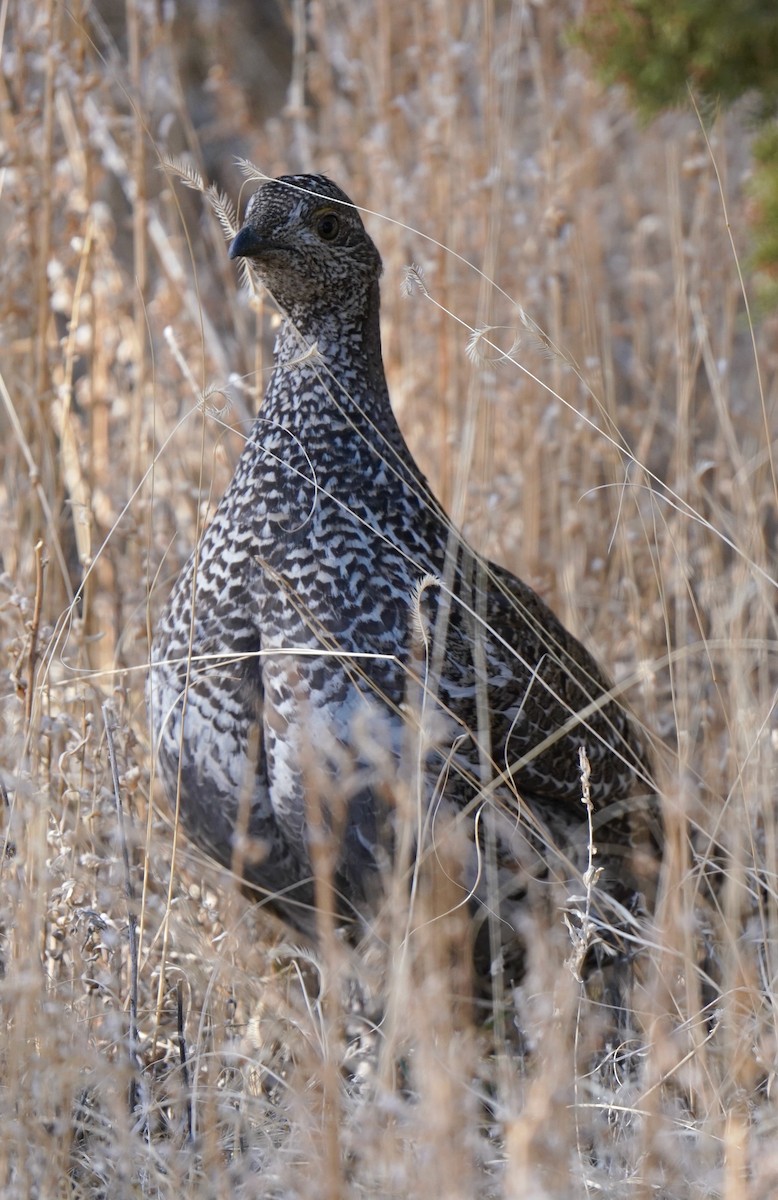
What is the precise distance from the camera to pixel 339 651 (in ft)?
7.67

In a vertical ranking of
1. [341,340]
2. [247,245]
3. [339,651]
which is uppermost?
[247,245]

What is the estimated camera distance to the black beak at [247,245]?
2.39m

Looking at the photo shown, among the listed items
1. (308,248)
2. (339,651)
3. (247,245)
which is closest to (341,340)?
(308,248)

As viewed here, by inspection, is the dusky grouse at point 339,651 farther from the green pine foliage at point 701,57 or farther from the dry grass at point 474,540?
the green pine foliage at point 701,57

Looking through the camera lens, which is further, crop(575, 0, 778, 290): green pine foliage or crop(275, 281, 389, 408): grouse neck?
crop(575, 0, 778, 290): green pine foliage

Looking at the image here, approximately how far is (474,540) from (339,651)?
1.43 meters

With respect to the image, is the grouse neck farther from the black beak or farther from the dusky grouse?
the black beak

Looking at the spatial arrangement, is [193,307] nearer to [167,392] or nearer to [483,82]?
[167,392]

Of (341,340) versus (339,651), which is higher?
(341,340)

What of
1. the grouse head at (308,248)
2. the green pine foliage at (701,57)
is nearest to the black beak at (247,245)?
the grouse head at (308,248)

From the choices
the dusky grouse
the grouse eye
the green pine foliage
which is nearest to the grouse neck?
the dusky grouse

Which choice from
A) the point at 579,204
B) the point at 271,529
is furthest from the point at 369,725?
the point at 579,204

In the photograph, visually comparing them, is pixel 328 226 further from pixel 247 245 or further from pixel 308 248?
pixel 247 245

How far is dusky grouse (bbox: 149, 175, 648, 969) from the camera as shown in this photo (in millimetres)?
2371
